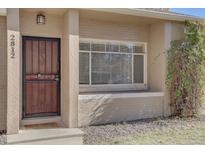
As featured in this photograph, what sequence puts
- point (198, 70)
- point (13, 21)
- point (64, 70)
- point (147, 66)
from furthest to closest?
point (147, 66) → point (198, 70) → point (64, 70) → point (13, 21)

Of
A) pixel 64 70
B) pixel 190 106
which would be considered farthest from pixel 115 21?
pixel 190 106

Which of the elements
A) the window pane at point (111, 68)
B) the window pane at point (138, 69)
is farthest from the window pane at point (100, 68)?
the window pane at point (138, 69)

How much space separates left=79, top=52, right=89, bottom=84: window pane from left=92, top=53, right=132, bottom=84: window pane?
0.71 ft

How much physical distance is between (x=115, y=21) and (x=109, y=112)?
302cm

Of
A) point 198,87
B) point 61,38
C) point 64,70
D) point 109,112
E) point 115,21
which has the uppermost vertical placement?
point 115,21

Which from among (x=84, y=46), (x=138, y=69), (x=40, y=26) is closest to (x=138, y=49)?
(x=138, y=69)

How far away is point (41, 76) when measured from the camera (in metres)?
6.62

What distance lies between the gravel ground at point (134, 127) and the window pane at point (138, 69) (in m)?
1.72

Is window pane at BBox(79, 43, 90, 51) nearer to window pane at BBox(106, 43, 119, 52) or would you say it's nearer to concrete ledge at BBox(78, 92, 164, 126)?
window pane at BBox(106, 43, 119, 52)

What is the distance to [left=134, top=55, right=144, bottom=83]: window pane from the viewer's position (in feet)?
26.8

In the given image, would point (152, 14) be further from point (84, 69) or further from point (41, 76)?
point (41, 76)

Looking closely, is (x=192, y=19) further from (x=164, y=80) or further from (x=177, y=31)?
(x=164, y=80)

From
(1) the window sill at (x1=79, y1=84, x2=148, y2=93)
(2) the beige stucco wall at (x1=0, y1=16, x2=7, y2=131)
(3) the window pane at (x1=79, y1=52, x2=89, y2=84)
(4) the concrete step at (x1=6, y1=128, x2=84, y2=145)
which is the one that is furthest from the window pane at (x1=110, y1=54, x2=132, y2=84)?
(2) the beige stucco wall at (x1=0, y1=16, x2=7, y2=131)

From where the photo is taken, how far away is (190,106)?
23.6 ft
